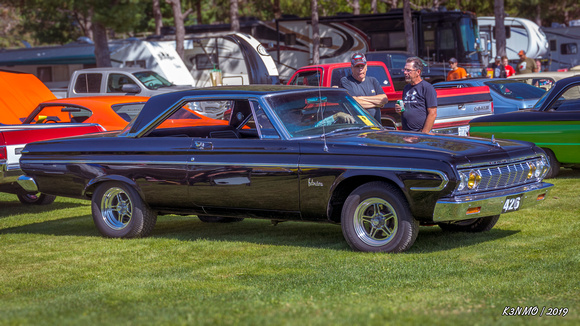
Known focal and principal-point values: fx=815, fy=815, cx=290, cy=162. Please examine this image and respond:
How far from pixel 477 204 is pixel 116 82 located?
50.9ft

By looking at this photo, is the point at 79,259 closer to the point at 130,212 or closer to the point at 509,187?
the point at 130,212

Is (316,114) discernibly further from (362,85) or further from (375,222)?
(362,85)

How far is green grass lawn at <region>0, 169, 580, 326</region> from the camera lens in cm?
489

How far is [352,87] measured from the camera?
9.80 meters

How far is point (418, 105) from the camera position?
9609 millimetres

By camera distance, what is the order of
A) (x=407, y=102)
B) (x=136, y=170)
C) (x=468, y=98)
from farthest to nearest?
(x=468, y=98) < (x=407, y=102) < (x=136, y=170)

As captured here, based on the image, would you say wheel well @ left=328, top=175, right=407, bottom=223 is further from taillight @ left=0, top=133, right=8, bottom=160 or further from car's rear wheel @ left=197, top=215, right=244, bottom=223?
taillight @ left=0, top=133, right=8, bottom=160

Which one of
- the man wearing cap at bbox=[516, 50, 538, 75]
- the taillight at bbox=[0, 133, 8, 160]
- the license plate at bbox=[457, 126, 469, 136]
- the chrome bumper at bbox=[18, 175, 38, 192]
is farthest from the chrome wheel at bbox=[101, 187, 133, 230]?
the man wearing cap at bbox=[516, 50, 538, 75]

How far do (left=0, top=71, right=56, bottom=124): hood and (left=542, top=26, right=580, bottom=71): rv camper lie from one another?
30.0 metres

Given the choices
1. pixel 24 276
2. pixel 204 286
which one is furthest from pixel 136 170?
pixel 204 286

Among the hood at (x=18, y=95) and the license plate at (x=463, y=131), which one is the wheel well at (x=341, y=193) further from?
the hood at (x=18, y=95)

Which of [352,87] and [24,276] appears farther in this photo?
[352,87]

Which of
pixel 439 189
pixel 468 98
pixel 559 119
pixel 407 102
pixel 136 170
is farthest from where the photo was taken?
pixel 468 98

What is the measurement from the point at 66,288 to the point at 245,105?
10.8 ft
